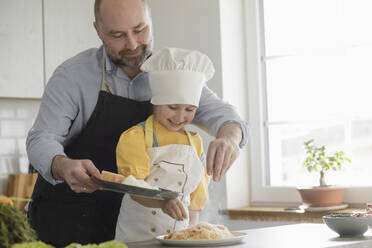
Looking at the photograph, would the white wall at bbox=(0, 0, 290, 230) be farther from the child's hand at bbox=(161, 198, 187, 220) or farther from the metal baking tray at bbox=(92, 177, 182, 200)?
the metal baking tray at bbox=(92, 177, 182, 200)

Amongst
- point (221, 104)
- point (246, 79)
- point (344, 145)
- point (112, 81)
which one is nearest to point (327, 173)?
point (344, 145)

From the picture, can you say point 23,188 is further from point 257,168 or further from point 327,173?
point 327,173

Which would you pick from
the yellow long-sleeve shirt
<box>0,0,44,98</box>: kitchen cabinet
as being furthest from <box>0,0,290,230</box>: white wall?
the yellow long-sleeve shirt

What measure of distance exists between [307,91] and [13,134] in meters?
1.63

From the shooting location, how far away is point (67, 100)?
189cm

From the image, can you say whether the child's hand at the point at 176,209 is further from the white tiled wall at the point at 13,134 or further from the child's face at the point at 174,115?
the white tiled wall at the point at 13,134

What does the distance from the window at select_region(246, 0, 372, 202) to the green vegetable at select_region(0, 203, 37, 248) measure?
2.19m

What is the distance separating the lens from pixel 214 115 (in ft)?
6.67

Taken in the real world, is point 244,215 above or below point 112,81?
below

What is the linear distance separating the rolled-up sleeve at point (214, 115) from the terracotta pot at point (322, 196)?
86 centimetres

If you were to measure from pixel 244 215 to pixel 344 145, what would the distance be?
24.2 inches

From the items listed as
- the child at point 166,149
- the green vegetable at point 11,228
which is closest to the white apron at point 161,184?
the child at point 166,149

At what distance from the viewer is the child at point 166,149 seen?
1.80m

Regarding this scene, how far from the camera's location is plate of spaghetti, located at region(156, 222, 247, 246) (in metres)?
1.32
